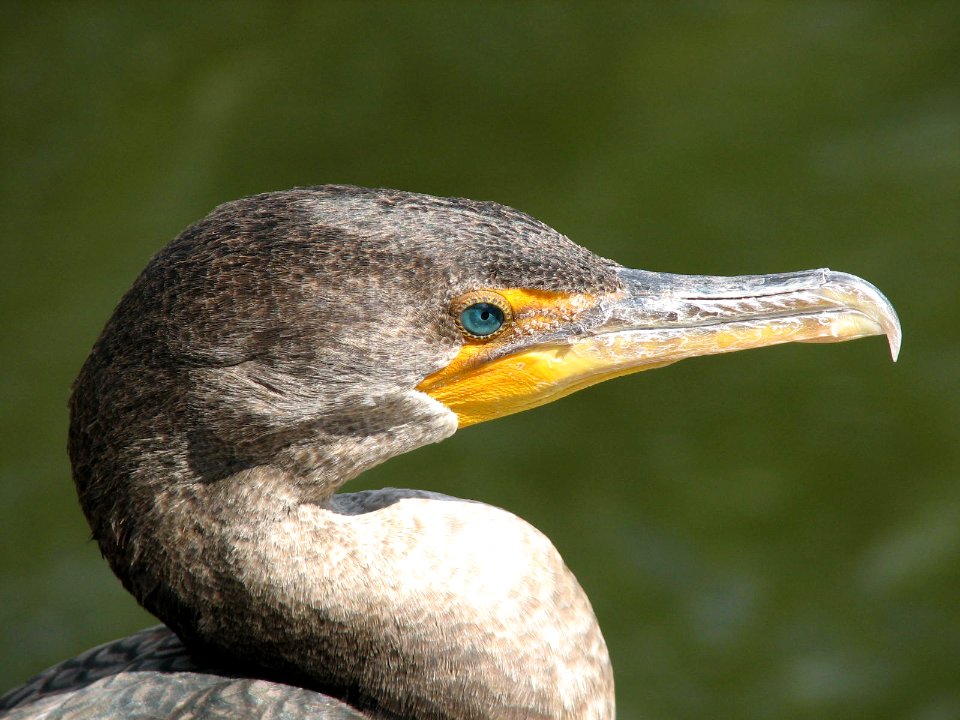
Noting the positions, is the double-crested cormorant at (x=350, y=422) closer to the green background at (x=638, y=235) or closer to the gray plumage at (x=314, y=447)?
the gray plumage at (x=314, y=447)

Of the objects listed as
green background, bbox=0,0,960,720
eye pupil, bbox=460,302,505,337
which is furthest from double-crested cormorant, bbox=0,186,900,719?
green background, bbox=0,0,960,720

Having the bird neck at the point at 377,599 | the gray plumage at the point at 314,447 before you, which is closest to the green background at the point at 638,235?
the bird neck at the point at 377,599

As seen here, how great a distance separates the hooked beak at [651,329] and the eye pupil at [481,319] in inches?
2.7

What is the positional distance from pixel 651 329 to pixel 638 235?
3.36m

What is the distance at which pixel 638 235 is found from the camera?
6.87m

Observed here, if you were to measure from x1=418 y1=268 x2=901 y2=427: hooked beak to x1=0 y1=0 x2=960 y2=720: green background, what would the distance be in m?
2.63

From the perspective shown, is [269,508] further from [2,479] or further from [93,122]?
[93,122]

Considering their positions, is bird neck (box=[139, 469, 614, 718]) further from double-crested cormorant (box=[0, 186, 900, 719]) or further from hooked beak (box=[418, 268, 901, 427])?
hooked beak (box=[418, 268, 901, 427])

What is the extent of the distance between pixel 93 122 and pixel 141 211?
27.8 inches

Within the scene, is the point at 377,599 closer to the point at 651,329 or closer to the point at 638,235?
the point at 651,329

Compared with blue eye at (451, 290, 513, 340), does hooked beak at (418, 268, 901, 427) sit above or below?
below

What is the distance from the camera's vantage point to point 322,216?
131 inches

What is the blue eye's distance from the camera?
338 centimetres

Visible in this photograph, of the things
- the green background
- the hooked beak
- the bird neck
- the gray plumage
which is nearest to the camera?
the gray plumage
